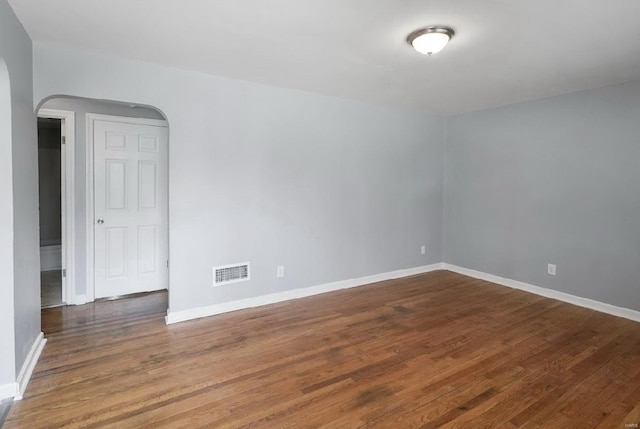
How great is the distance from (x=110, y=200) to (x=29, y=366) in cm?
197

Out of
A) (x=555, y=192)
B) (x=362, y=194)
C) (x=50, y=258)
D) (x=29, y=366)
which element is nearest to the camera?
(x=29, y=366)

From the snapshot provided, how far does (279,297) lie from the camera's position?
3803 mm

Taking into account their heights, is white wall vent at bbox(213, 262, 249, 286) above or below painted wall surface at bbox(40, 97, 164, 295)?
below

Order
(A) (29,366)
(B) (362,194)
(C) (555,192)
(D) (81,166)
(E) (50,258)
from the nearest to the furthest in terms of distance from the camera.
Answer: (A) (29,366) → (D) (81,166) → (C) (555,192) → (B) (362,194) → (E) (50,258)

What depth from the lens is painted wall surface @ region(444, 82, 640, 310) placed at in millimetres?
3418

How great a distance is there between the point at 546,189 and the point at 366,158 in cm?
218

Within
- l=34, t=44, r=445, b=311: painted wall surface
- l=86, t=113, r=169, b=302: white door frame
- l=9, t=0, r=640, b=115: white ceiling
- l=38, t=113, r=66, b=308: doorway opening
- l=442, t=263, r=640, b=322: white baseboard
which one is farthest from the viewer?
l=38, t=113, r=66, b=308: doorway opening

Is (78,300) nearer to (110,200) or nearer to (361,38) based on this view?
(110,200)

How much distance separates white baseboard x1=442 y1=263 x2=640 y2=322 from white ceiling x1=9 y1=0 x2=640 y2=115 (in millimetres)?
2296

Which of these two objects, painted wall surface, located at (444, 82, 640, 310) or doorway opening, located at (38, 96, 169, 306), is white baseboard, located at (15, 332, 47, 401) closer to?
doorway opening, located at (38, 96, 169, 306)

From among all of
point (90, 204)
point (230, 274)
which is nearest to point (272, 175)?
point (230, 274)

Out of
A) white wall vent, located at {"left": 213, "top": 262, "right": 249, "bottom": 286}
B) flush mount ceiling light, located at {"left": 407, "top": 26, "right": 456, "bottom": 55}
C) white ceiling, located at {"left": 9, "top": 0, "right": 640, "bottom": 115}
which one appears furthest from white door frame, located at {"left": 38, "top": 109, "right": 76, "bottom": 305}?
flush mount ceiling light, located at {"left": 407, "top": 26, "right": 456, "bottom": 55}

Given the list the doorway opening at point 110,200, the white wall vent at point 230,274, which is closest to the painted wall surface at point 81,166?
the doorway opening at point 110,200

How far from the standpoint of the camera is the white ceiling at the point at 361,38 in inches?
80.3
